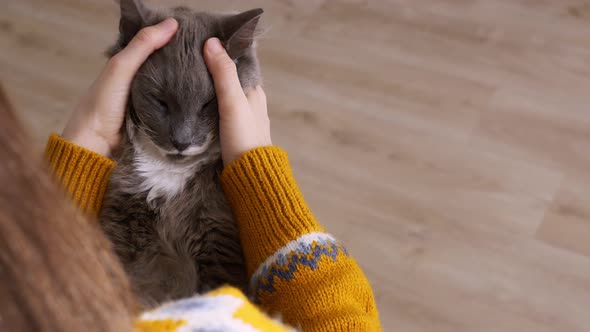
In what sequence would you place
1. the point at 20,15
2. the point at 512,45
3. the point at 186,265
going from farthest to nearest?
the point at 20,15, the point at 512,45, the point at 186,265

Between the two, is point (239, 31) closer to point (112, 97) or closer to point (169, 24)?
point (169, 24)

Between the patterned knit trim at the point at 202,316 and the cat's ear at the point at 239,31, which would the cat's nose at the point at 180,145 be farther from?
the patterned knit trim at the point at 202,316

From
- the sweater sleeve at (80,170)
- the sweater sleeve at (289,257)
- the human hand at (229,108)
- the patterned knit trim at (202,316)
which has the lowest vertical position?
the sweater sleeve at (289,257)

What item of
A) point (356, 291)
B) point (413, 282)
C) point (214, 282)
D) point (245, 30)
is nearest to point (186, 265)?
point (214, 282)

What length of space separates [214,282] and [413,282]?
2.22 ft

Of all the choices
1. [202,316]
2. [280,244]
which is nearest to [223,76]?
[280,244]

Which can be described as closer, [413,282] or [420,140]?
[413,282]

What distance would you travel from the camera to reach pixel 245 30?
41.9 inches

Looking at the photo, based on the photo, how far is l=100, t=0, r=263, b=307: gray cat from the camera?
1037mm

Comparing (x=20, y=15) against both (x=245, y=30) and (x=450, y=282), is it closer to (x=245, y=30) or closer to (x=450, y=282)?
(x=245, y=30)

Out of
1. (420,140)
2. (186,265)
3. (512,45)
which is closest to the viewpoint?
(186,265)

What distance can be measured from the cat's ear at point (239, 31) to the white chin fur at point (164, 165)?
180mm

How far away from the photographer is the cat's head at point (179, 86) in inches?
41.3

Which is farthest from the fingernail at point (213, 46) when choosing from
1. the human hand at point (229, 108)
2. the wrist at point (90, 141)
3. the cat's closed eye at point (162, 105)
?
the wrist at point (90, 141)
